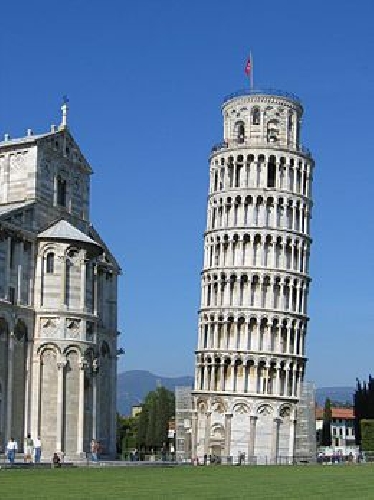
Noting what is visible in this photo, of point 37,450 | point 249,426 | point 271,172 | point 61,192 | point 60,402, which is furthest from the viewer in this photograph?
point 271,172

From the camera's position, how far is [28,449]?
56000 millimetres

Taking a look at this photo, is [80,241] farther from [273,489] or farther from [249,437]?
[249,437]

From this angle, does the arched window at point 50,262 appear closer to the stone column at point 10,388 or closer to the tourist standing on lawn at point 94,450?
the stone column at point 10,388

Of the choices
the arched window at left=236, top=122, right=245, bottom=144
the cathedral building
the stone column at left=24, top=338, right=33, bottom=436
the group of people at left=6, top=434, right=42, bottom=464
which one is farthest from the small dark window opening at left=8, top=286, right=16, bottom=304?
the arched window at left=236, top=122, right=245, bottom=144

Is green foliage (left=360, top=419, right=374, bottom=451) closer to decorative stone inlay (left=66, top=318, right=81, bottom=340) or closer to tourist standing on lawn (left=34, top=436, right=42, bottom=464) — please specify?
decorative stone inlay (left=66, top=318, right=81, bottom=340)

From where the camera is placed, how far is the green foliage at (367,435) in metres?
94.3

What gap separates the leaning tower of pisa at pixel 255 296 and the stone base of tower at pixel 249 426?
9 cm

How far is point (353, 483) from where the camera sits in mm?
39500

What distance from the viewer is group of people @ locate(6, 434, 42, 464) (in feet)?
159

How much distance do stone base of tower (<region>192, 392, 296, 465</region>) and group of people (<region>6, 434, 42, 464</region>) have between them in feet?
117

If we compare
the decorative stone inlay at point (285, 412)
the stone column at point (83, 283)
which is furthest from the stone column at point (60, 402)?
the decorative stone inlay at point (285, 412)

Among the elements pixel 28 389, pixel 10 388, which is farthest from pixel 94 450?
pixel 10 388

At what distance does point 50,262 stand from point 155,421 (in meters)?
64.4

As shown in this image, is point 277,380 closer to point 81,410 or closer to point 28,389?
point 81,410
